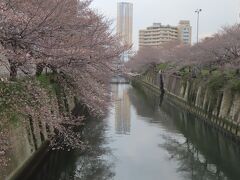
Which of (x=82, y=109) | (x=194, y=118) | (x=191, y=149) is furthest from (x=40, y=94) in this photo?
(x=194, y=118)

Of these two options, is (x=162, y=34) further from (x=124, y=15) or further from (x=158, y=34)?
(x=124, y=15)

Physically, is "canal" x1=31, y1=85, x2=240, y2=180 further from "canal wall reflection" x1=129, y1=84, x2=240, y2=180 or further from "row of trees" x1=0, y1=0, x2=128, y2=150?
"row of trees" x1=0, y1=0, x2=128, y2=150

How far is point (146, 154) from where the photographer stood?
17.8 m

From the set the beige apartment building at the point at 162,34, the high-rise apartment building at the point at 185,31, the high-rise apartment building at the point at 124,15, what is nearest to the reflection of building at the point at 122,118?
the high-rise apartment building at the point at 124,15

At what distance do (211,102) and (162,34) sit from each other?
76550 mm

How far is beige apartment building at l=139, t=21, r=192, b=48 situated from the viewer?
102 meters

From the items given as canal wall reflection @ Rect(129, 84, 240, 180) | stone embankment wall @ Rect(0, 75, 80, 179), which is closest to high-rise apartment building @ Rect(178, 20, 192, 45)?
canal wall reflection @ Rect(129, 84, 240, 180)

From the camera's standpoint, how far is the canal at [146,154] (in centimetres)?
1469

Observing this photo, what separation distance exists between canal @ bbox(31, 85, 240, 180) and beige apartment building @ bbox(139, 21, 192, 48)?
76.8m

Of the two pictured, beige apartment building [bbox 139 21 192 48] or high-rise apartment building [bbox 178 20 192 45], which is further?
high-rise apartment building [bbox 178 20 192 45]

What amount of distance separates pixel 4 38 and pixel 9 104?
211cm

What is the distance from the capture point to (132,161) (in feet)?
53.8

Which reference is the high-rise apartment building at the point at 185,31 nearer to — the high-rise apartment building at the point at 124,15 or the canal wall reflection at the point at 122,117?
the high-rise apartment building at the point at 124,15

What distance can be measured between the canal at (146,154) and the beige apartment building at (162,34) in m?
76.8
